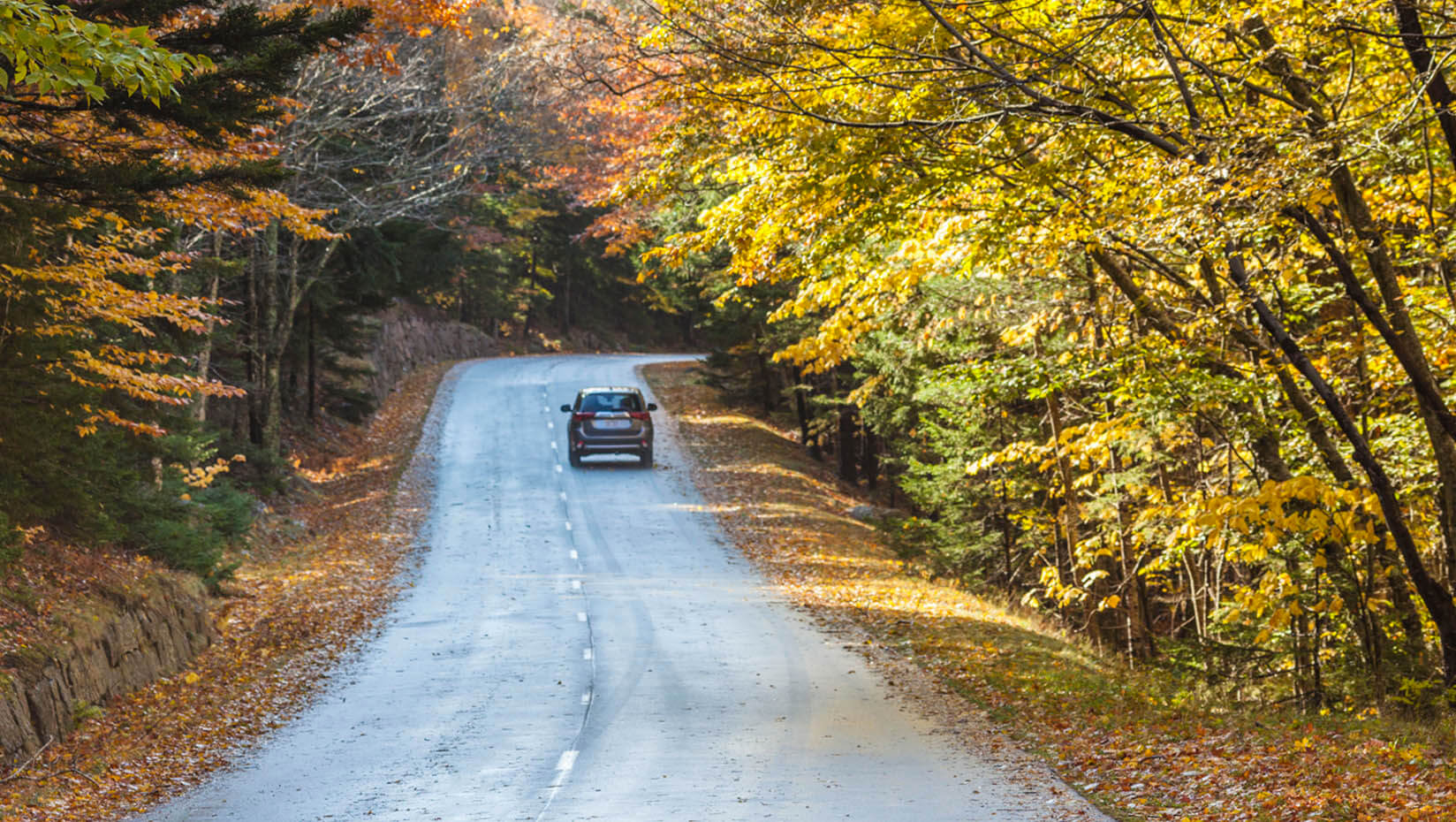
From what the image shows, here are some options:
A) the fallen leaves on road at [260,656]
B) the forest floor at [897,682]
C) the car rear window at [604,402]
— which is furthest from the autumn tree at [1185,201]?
the car rear window at [604,402]

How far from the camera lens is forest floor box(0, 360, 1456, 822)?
26.3 feet

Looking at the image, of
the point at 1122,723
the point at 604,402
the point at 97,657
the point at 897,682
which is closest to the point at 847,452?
the point at 604,402

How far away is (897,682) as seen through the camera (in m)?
13.0

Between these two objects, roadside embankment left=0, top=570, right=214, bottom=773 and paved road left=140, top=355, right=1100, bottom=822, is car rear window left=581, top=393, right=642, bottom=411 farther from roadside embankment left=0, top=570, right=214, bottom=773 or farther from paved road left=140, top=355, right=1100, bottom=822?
roadside embankment left=0, top=570, right=214, bottom=773

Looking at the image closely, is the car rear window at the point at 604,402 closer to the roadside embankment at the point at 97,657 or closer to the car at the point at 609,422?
the car at the point at 609,422

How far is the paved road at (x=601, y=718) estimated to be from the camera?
8680 mm

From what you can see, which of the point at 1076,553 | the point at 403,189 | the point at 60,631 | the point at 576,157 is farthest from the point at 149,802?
the point at 576,157

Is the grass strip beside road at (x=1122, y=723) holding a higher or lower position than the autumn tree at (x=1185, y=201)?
lower

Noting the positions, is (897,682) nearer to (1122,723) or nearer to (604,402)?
(1122,723)

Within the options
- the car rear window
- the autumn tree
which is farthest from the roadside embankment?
the car rear window

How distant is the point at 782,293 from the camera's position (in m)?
29.2

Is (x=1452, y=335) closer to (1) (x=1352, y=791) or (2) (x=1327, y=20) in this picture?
→ (2) (x=1327, y=20)

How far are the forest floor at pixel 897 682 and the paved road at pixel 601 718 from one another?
59 centimetres

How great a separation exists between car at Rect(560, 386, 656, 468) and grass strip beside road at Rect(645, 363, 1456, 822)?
7.60 m
